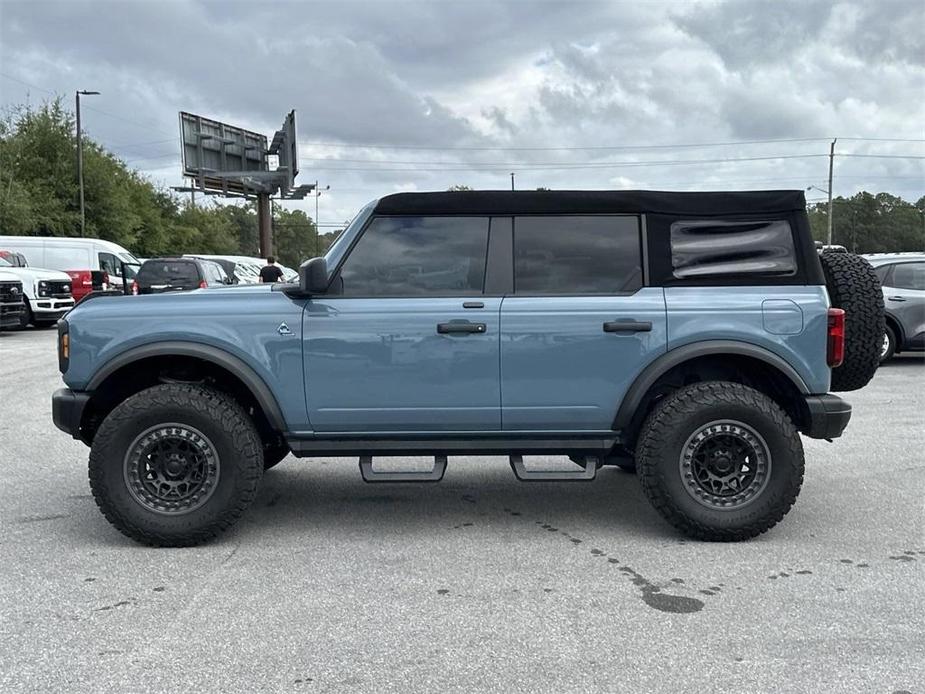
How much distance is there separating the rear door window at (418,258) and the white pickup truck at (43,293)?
15462 millimetres

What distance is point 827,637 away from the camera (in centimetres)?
347

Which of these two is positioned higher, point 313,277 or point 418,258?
point 418,258

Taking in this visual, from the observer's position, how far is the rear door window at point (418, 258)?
4.73 meters

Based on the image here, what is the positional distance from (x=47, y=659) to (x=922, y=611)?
367 cm

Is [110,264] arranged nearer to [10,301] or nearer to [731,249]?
[10,301]

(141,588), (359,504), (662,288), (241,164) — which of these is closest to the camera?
(141,588)

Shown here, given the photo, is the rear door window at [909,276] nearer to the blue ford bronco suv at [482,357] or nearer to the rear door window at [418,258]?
the blue ford bronco suv at [482,357]

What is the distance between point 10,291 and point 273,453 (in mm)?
12861

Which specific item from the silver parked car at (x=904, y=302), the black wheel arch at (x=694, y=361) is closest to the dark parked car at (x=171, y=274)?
the silver parked car at (x=904, y=302)

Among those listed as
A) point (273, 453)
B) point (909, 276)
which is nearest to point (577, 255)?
point (273, 453)

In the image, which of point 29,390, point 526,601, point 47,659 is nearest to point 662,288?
point 526,601

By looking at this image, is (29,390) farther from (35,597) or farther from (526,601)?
(526,601)

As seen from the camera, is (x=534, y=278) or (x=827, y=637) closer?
(x=827, y=637)

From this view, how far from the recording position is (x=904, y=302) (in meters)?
12.0
